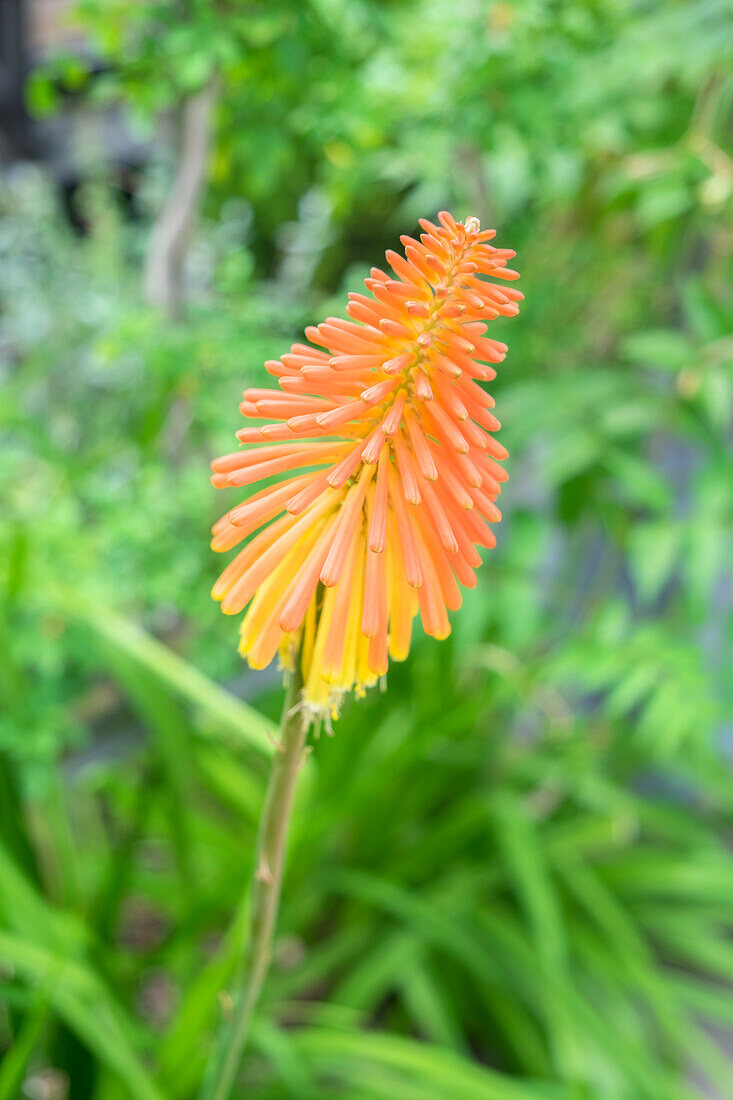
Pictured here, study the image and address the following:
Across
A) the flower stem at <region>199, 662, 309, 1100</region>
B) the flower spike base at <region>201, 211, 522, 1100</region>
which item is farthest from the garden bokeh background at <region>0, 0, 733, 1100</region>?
the flower spike base at <region>201, 211, 522, 1100</region>

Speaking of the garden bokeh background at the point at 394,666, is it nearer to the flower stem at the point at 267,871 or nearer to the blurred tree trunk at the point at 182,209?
the blurred tree trunk at the point at 182,209

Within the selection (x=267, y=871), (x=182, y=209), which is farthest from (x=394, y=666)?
(x=267, y=871)

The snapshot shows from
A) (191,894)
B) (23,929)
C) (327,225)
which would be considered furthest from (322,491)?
(327,225)

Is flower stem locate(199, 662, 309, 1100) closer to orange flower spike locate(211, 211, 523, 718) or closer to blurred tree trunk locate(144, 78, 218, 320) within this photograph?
orange flower spike locate(211, 211, 523, 718)

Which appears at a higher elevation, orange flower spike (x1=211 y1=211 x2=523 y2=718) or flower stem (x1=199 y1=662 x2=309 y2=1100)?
orange flower spike (x1=211 y1=211 x2=523 y2=718)

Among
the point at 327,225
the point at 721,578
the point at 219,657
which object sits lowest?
the point at 219,657

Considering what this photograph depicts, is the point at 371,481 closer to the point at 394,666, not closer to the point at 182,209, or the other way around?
the point at 182,209

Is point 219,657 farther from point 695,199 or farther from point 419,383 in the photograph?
point 695,199
